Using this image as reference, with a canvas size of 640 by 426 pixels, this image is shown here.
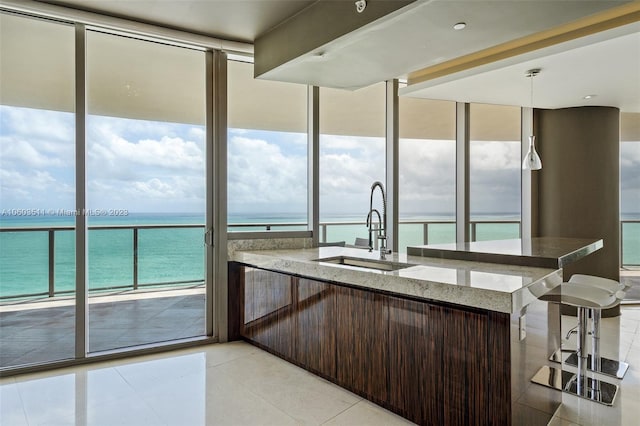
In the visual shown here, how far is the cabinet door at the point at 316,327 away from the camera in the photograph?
2.81 metres

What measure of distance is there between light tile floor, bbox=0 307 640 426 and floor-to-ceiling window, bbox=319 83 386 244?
1652 mm

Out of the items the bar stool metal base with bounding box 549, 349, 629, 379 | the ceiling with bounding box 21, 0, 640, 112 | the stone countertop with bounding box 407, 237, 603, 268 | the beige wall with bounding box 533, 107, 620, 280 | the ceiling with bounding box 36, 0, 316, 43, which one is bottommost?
the bar stool metal base with bounding box 549, 349, 629, 379

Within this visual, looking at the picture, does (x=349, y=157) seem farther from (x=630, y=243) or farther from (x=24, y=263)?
(x=630, y=243)

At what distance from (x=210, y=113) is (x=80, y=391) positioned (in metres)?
2.42

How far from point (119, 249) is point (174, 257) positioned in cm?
48

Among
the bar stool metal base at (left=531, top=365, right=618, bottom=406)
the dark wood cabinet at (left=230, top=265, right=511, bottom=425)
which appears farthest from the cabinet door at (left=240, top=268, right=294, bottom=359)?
the bar stool metal base at (left=531, top=365, right=618, bottom=406)

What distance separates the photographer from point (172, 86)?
12.2 feet

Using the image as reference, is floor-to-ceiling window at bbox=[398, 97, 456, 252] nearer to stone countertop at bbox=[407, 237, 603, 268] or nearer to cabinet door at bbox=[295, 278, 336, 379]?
stone countertop at bbox=[407, 237, 603, 268]

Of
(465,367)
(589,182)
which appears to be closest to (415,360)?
(465,367)

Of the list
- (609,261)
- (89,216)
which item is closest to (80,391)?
(89,216)

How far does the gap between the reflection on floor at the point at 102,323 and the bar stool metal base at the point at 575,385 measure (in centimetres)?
282

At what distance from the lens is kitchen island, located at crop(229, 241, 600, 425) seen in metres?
1.92

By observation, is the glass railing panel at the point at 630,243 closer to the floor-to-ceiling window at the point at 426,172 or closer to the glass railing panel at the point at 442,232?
the glass railing panel at the point at 442,232

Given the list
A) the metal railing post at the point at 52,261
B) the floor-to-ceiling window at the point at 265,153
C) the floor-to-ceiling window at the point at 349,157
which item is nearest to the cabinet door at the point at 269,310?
the floor-to-ceiling window at the point at 265,153
